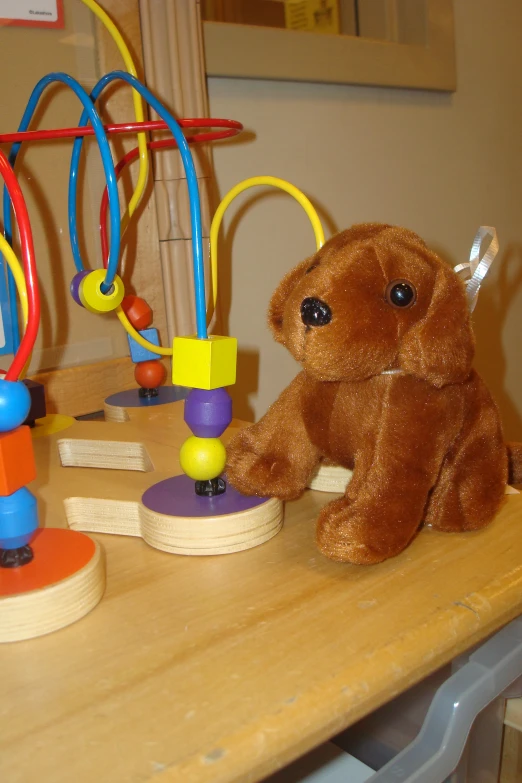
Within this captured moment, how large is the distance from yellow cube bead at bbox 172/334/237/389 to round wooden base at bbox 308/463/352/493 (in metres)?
0.13

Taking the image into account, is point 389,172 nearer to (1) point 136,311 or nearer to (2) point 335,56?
(2) point 335,56

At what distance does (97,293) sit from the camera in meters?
0.57

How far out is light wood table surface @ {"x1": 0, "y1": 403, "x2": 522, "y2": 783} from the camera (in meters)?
0.27

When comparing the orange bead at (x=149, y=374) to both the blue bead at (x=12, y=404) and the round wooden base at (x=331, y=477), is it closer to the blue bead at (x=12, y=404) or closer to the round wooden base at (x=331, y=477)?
the round wooden base at (x=331, y=477)

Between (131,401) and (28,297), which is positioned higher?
(28,297)

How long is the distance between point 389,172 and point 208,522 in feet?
2.82

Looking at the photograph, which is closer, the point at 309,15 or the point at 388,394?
the point at 388,394

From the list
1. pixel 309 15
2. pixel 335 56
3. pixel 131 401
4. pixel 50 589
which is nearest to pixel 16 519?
pixel 50 589

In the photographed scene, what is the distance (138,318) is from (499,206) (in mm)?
882

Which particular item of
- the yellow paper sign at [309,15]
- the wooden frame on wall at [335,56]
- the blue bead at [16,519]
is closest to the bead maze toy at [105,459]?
the blue bead at [16,519]

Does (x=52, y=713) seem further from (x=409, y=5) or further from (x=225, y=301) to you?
(x=409, y=5)

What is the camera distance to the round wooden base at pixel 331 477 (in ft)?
1.74

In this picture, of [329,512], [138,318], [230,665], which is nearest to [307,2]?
[138,318]

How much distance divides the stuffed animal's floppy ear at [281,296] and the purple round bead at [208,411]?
0.06 metres
